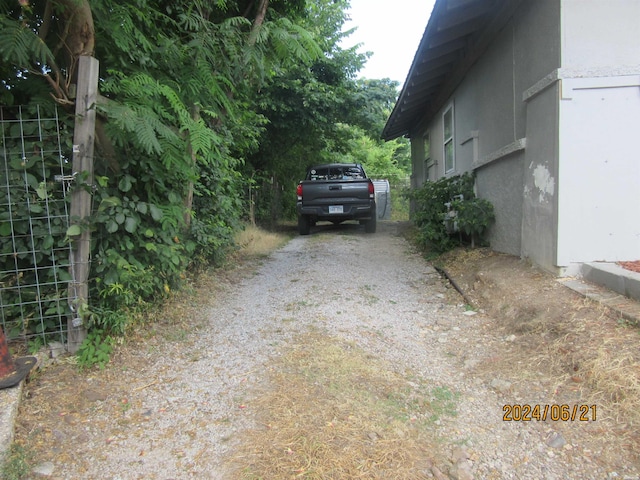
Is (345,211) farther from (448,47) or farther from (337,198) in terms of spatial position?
(448,47)

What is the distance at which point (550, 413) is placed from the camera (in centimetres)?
A: 240

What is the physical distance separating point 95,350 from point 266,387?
1330mm

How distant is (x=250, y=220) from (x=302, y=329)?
650 cm

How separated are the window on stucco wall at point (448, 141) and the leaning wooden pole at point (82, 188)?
671 centimetres

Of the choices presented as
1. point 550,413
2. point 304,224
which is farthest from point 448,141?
point 550,413

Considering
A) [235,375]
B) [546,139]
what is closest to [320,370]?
[235,375]

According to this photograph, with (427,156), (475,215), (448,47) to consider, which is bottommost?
(475,215)

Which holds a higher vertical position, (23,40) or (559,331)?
(23,40)

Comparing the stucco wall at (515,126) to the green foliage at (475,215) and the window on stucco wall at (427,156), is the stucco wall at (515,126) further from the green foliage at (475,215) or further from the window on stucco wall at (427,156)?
the window on stucco wall at (427,156)

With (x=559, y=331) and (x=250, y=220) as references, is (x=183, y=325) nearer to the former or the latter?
(x=559, y=331)

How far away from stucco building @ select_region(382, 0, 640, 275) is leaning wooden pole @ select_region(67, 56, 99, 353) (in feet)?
12.6

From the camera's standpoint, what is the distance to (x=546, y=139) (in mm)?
4129

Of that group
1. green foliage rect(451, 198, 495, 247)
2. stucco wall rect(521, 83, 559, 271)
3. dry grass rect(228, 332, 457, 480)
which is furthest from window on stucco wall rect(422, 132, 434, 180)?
dry grass rect(228, 332, 457, 480)

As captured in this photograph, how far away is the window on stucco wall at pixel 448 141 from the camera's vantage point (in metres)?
8.43
